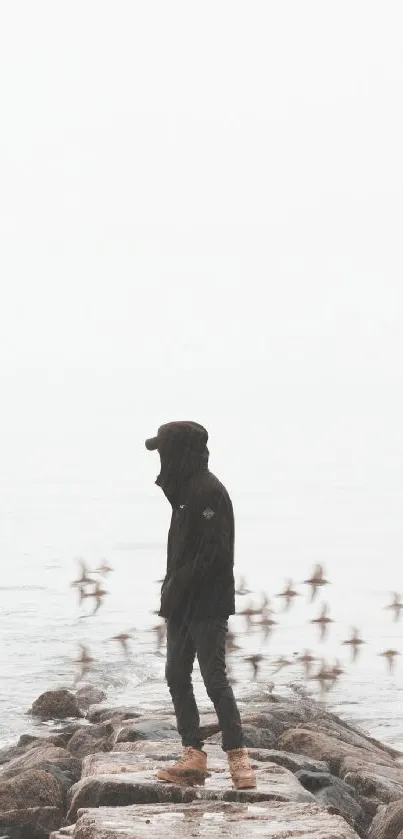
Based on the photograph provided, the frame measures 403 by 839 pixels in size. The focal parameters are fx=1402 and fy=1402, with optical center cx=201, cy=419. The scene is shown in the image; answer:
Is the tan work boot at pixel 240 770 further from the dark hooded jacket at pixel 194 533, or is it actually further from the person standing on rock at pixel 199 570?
the dark hooded jacket at pixel 194 533

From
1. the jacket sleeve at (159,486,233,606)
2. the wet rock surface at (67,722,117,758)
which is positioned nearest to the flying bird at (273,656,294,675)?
the wet rock surface at (67,722,117,758)

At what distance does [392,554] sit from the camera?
251 ft

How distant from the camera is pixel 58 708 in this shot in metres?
19.6

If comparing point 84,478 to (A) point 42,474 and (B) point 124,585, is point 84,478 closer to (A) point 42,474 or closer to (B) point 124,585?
(A) point 42,474

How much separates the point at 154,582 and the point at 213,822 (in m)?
43.4

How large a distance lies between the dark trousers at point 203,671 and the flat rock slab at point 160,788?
306 millimetres

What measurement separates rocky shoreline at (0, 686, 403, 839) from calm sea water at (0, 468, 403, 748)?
127 inches

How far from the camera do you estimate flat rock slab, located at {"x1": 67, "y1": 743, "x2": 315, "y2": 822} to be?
8609mm

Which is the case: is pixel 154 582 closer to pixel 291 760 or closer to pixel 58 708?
pixel 58 708

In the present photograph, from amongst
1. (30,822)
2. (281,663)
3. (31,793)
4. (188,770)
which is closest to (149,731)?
(31,793)

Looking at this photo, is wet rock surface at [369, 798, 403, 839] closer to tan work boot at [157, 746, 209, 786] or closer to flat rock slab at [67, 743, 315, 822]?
flat rock slab at [67, 743, 315, 822]

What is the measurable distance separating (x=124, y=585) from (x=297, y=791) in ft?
154

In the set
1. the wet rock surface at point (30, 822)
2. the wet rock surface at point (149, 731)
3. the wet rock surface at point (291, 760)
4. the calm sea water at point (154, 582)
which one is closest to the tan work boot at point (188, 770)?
the wet rock surface at point (291, 760)

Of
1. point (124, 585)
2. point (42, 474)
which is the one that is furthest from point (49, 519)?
point (42, 474)
